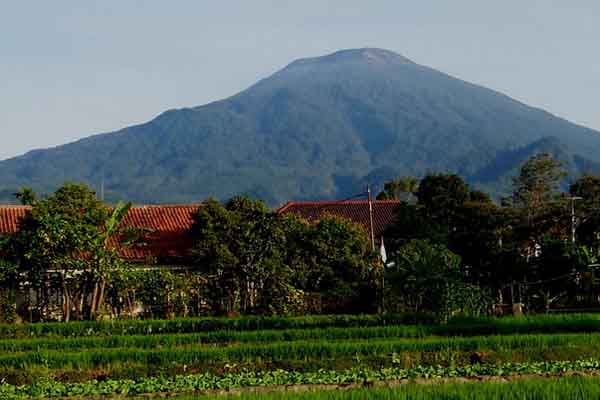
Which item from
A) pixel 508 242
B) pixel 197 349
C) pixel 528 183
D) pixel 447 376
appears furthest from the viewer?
pixel 528 183

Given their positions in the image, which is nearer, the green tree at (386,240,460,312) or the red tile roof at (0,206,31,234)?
the green tree at (386,240,460,312)

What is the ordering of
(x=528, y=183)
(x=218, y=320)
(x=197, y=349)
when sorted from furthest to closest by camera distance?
(x=528, y=183) < (x=218, y=320) < (x=197, y=349)

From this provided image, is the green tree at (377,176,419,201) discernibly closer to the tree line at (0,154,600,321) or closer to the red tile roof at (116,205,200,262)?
the red tile roof at (116,205,200,262)

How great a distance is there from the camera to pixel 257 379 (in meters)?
11.7

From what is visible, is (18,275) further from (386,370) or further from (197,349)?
(386,370)

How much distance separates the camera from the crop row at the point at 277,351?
44.8ft

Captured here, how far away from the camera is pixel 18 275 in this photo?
20594 mm

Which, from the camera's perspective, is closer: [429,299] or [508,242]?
[429,299]

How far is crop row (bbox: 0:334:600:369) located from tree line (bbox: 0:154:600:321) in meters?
3.89

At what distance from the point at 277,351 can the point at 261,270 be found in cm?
742

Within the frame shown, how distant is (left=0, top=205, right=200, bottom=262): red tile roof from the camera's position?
25.1m

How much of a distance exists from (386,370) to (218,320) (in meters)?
6.93

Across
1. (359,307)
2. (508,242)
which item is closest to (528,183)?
(508,242)

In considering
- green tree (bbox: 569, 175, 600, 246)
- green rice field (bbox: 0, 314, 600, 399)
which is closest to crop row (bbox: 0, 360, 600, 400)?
green rice field (bbox: 0, 314, 600, 399)
